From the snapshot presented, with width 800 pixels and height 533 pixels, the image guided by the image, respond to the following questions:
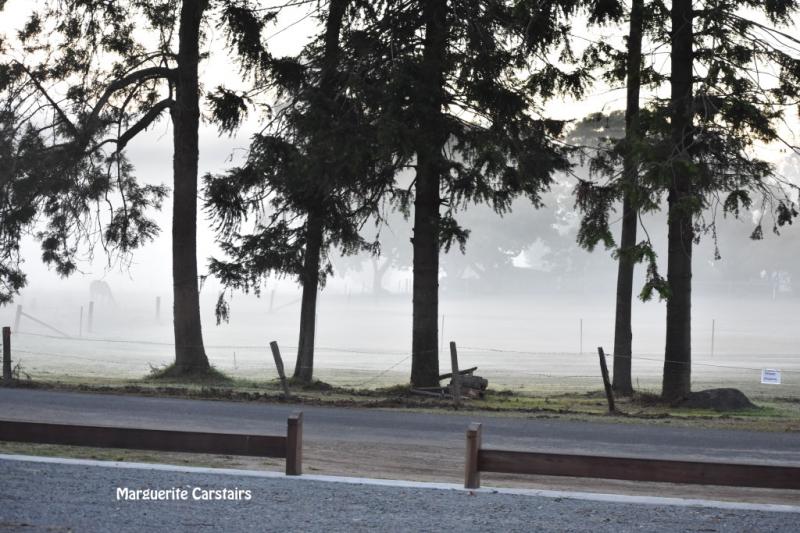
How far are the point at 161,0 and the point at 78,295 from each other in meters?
92.6

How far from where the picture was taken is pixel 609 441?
1495cm

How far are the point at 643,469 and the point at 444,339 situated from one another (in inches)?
2489

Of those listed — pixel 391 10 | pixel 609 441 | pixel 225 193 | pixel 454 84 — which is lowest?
pixel 609 441

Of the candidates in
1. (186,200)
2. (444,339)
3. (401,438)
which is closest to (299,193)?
(186,200)

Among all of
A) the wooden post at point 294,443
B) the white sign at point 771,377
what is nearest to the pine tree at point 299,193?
the white sign at point 771,377

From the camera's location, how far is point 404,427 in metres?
15.9

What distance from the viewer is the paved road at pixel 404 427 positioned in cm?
1433

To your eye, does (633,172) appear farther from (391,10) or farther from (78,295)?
(78,295)

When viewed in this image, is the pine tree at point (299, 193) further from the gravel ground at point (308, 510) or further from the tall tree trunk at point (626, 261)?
the gravel ground at point (308, 510)

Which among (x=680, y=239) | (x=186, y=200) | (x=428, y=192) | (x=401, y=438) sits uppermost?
(x=428, y=192)

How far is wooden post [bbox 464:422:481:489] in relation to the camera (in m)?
8.98

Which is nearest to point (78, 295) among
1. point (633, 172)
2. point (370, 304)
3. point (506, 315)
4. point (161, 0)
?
point (370, 304)

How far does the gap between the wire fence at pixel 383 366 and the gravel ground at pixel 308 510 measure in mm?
16361

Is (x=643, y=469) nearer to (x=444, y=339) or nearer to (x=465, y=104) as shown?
(x=465, y=104)
